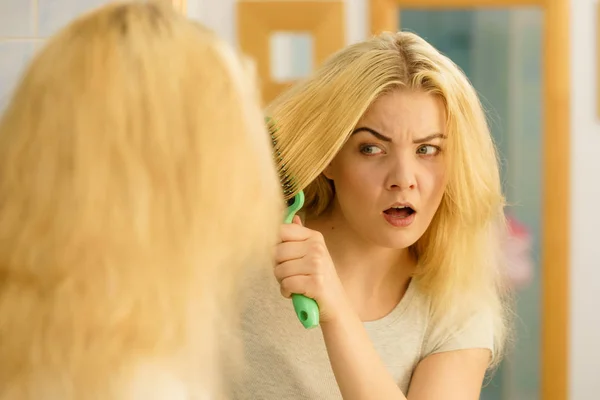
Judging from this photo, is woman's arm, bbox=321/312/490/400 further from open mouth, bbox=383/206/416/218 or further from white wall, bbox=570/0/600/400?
white wall, bbox=570/0/600/400

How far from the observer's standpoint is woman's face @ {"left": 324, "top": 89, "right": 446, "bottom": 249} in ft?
3.03

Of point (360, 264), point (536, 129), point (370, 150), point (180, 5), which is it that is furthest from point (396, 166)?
point (536, 129)

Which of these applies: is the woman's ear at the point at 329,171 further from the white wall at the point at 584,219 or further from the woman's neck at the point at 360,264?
the white wall at the point at 584,219

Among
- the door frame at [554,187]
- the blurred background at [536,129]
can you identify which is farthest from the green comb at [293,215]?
the door frame at [554,187]

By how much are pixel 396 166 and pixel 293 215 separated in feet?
0.46

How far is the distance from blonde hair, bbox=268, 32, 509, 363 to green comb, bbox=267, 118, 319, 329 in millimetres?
15

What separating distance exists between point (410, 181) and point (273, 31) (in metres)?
1.54

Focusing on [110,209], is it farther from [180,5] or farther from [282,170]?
[180,5]

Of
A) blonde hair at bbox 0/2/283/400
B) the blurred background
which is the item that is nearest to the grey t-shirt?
blonde hair at bbox 0/2/283/400

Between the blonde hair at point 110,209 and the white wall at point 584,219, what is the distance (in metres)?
2.12

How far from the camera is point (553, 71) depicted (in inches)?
96.0

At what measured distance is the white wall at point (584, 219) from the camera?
2439mm

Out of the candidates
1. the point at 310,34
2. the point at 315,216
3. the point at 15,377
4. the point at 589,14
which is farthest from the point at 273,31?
the point at 15,377

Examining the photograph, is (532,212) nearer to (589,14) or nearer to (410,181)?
(589,14)
